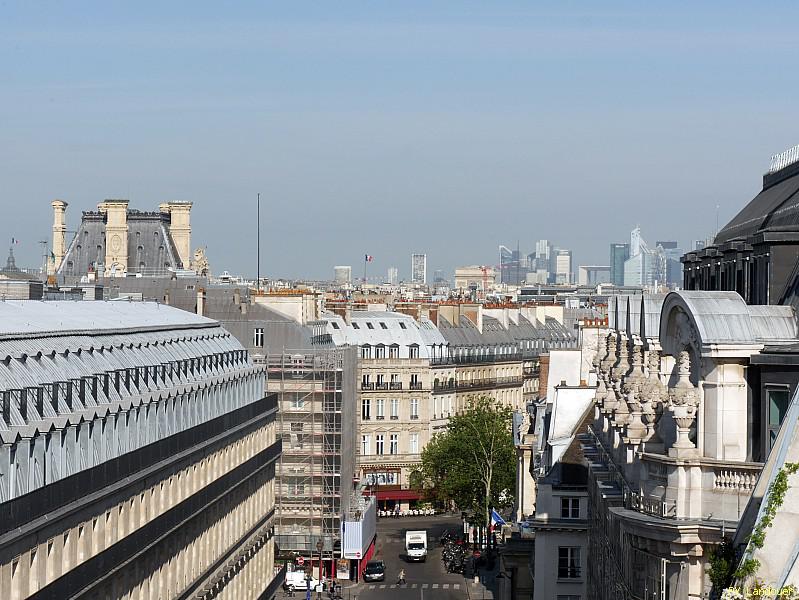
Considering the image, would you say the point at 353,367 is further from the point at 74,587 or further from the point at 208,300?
the point at 74,587

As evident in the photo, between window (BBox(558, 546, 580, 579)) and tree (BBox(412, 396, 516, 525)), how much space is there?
44.4 m

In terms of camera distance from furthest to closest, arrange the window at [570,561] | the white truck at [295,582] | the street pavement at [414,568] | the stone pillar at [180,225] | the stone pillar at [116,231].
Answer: the stone pillar at [180,225], the stone pillar at [116,231], the street pavement at [414,568], the white truck at [295,582], the window at [570,561]

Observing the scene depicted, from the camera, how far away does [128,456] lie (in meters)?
54.6

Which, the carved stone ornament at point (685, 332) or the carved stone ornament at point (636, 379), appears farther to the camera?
the carved stone ornament at point (636, 379)

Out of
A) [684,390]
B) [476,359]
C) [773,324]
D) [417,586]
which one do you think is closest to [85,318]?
[773,324]

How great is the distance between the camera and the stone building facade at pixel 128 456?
4500 centimetres

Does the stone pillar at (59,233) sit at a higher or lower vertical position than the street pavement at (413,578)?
higher

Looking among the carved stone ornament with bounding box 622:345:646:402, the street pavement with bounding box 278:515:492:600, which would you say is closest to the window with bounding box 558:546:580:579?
the carved stone ornament with bounding box 622:345:646:402

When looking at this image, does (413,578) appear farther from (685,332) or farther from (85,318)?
(685,332)

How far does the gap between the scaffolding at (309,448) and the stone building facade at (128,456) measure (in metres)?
16.8

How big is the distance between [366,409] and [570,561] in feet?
222

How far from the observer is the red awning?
136625 millimetres

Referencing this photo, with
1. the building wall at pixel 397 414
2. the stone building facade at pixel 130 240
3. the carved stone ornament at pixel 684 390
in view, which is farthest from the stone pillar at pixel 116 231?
the carved stone ornament at pixel 684 390

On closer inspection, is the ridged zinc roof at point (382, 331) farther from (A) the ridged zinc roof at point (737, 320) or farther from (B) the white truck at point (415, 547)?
(A) the ridged zinc roof at point (737, 320)
